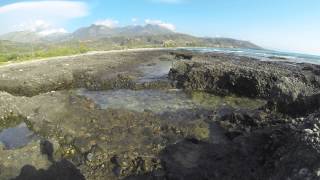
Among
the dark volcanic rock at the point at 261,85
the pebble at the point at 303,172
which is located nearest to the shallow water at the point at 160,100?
the dark volcanic rock at the point at 261,85

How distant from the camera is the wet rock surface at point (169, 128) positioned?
678 inches

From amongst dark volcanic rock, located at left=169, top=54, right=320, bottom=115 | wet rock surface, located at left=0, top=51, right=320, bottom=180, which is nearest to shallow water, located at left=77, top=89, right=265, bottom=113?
wet rock surface, located at left=0, top=51, right=320, bottom=180

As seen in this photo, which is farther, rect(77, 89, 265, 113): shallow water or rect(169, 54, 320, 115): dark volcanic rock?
rect(77, 89, 265, 113): shallow water

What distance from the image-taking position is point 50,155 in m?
19.8

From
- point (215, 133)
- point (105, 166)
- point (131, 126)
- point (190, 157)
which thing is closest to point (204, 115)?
point (215, 133)

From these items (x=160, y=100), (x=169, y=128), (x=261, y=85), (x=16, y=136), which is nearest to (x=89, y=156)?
(x=169, y=128)

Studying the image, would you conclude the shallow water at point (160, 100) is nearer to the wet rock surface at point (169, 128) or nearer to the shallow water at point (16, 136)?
the wet rock surface at point (169, 128)

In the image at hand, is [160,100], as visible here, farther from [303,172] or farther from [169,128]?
[303,172]

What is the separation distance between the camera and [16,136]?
23.3 metres

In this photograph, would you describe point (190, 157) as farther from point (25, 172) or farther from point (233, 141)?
point (25, 172)

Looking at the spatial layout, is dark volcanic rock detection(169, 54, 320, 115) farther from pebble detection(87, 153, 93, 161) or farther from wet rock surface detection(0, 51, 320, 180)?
pebble detection(87, 153, 93, 161)

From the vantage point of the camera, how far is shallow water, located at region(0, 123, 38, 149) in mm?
21984

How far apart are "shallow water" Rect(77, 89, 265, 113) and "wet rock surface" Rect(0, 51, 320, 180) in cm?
9

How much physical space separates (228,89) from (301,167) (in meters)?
25.9
